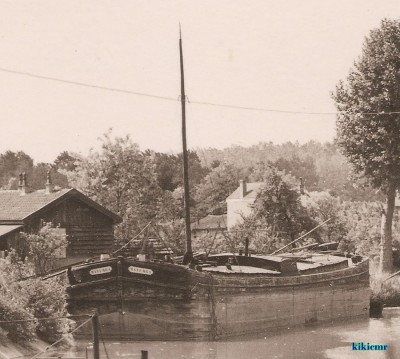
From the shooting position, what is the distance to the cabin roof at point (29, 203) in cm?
3391

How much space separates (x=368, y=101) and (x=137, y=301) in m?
21.4

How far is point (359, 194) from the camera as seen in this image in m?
146

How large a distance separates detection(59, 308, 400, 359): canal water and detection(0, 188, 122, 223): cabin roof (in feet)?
37.0

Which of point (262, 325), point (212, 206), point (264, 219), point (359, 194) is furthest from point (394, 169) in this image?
point (359, 194)

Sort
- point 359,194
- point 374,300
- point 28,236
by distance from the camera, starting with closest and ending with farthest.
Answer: point 28,236 → point 374,300 → point 359,194

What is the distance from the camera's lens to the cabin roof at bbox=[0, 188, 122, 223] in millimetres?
33906

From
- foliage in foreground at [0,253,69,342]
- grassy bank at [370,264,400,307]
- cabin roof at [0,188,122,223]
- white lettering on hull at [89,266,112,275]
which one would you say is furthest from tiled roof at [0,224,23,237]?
grassy bank at [370,264,400,307]

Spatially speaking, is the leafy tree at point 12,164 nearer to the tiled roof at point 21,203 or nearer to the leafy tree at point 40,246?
the tiled roof at point 21,203

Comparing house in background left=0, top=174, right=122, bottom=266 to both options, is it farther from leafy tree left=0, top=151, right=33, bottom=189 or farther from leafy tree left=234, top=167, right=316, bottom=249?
leafy tree left=0, top=151, right=33, bottom=189

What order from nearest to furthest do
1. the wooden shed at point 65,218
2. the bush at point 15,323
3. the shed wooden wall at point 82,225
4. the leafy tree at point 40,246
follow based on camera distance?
the bush at point 15,323 < the leafy tree at point 40,246 < the wooden shed at point 65,218 < the shed wooden wall at point 82,225

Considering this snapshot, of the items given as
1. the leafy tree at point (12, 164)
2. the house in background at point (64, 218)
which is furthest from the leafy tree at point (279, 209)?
the leafy tree at point (12, 164)

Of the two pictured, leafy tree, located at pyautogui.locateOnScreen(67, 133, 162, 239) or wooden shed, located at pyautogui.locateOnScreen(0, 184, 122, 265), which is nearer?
wooden shed, located at pyautogui.locateOnScreen(0, 184, 122, 265)

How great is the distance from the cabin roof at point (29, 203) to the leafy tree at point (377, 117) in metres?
13.6

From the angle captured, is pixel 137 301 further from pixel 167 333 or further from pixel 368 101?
pixel 368 101
